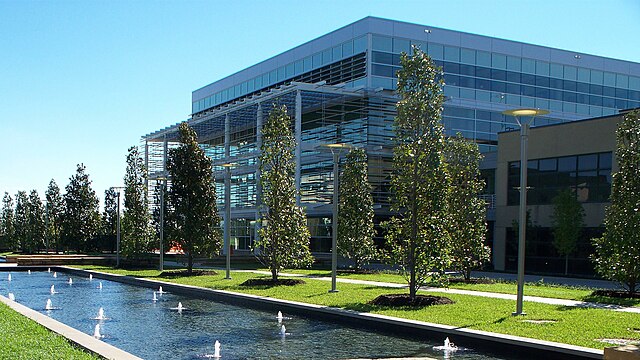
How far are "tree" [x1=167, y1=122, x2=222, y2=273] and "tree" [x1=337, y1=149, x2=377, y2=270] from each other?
6.63 meters

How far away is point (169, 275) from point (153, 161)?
146 feet

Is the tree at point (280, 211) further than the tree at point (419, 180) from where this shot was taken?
Yes

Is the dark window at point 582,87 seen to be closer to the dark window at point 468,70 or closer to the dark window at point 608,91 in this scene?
the dark window at point 608,91

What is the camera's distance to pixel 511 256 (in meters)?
40.3

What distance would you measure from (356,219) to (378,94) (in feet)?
53.6

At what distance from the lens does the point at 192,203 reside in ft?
111

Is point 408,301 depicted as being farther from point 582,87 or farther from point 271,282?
point 582,87

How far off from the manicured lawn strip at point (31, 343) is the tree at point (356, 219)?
69.6 ft

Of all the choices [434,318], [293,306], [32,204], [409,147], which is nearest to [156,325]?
[293,306]

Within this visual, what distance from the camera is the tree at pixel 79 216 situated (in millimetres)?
53969

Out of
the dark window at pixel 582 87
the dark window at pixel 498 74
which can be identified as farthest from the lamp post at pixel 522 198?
the dark window at pixel 582 87

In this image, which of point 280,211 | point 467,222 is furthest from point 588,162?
point 280,211

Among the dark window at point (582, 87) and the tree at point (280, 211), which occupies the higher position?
the dark window at point (582, 87)

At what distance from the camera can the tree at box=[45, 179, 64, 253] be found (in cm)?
6014
